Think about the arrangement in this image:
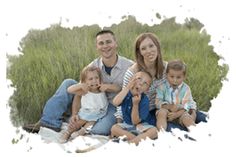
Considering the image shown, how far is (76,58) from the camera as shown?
5.54 meters

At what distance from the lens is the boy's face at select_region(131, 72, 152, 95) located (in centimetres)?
414

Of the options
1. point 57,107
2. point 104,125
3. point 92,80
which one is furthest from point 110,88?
point 57,107

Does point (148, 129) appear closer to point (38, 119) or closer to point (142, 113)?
point (142, 113)

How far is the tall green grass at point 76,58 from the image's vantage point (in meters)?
5.13

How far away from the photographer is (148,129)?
420 centimetres

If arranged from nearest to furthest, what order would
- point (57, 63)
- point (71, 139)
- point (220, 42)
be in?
point (71, 139) < point (220, 42) < point (57, 63)

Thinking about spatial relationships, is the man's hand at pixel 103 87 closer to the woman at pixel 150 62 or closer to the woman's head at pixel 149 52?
the woman at pixel 150 62

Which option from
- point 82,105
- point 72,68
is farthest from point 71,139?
point 72,68

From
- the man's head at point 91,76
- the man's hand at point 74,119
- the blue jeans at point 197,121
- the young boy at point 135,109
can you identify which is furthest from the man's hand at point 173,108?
the man's hand at point 74,119

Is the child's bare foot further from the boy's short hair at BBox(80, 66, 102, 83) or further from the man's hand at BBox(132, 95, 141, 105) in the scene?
the man's hand at BBox(132, 95, 141, 105)

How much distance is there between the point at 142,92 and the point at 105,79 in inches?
18.4

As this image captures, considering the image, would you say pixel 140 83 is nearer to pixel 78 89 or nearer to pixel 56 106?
pixel 78 89

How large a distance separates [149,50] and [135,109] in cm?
45

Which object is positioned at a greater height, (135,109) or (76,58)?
(76,58)
